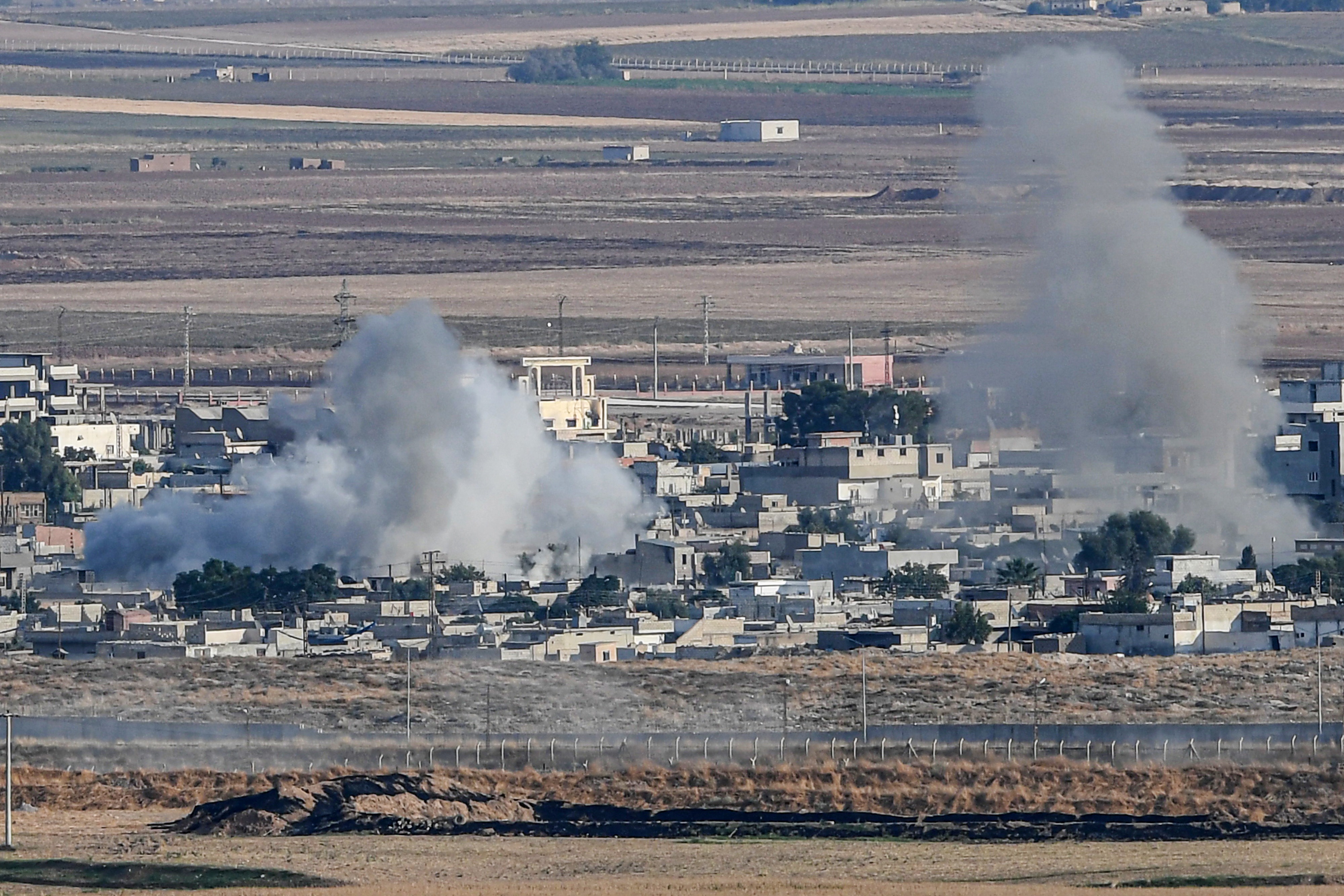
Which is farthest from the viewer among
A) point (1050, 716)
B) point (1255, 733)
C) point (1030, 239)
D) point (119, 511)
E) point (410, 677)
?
point (1030, 239)

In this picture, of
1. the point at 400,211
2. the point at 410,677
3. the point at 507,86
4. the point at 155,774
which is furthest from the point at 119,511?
the point at 507,86

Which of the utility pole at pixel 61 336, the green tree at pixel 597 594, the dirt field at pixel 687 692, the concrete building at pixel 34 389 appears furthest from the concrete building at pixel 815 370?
the dirt field at pixel 687 692

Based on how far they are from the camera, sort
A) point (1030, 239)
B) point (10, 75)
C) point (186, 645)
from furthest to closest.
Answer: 1. point (10, 75)
2. point (1030, 239)
3. point (186, 645)

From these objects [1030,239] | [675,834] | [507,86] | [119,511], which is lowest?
[675,834]

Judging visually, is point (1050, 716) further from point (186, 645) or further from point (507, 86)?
point (507, 86)

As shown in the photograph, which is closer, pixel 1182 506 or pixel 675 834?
pixel 675 834

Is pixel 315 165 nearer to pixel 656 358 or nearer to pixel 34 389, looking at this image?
pixel 656 358

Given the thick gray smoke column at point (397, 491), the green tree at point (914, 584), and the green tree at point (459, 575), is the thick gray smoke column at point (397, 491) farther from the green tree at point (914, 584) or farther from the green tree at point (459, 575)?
the green tree at point (914, 584)

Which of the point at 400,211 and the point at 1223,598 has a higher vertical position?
the point at 400,211
